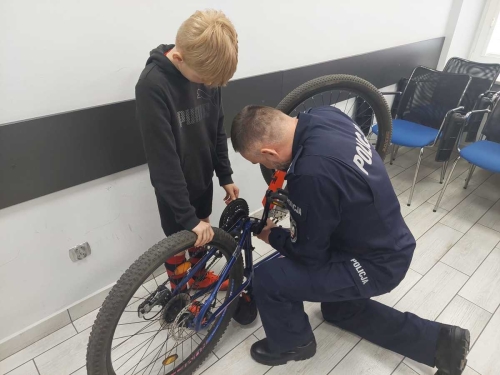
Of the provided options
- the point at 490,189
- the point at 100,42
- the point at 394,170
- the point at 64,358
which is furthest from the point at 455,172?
the point at 64,358

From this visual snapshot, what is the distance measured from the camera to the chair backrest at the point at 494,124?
221 centimetres

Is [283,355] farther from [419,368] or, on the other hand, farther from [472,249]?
[472,249]

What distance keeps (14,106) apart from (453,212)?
2472mm

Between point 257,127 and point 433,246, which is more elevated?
point 257,127

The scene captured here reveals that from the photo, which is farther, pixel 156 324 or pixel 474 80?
pixel 474 80

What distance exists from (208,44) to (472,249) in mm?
1915

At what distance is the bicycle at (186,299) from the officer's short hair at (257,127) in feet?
0.78

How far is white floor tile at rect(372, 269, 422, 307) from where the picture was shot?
1617 mm

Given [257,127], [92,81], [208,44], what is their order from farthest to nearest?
1. [92,81]
2. [257,127]
3. [208,44]

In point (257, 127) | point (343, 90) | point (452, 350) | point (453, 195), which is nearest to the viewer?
point (257, 127)

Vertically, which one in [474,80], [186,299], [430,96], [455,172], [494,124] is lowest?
[455,172]

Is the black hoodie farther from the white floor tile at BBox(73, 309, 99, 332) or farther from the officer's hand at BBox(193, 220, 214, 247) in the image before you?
the white floor tile at BBox(73, 309, 99, 332)

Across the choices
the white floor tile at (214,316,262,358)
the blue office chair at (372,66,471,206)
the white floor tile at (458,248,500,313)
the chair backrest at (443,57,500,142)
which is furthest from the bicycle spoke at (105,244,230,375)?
the chair backrest at (443,57,500,142)

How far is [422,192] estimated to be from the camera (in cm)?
244
